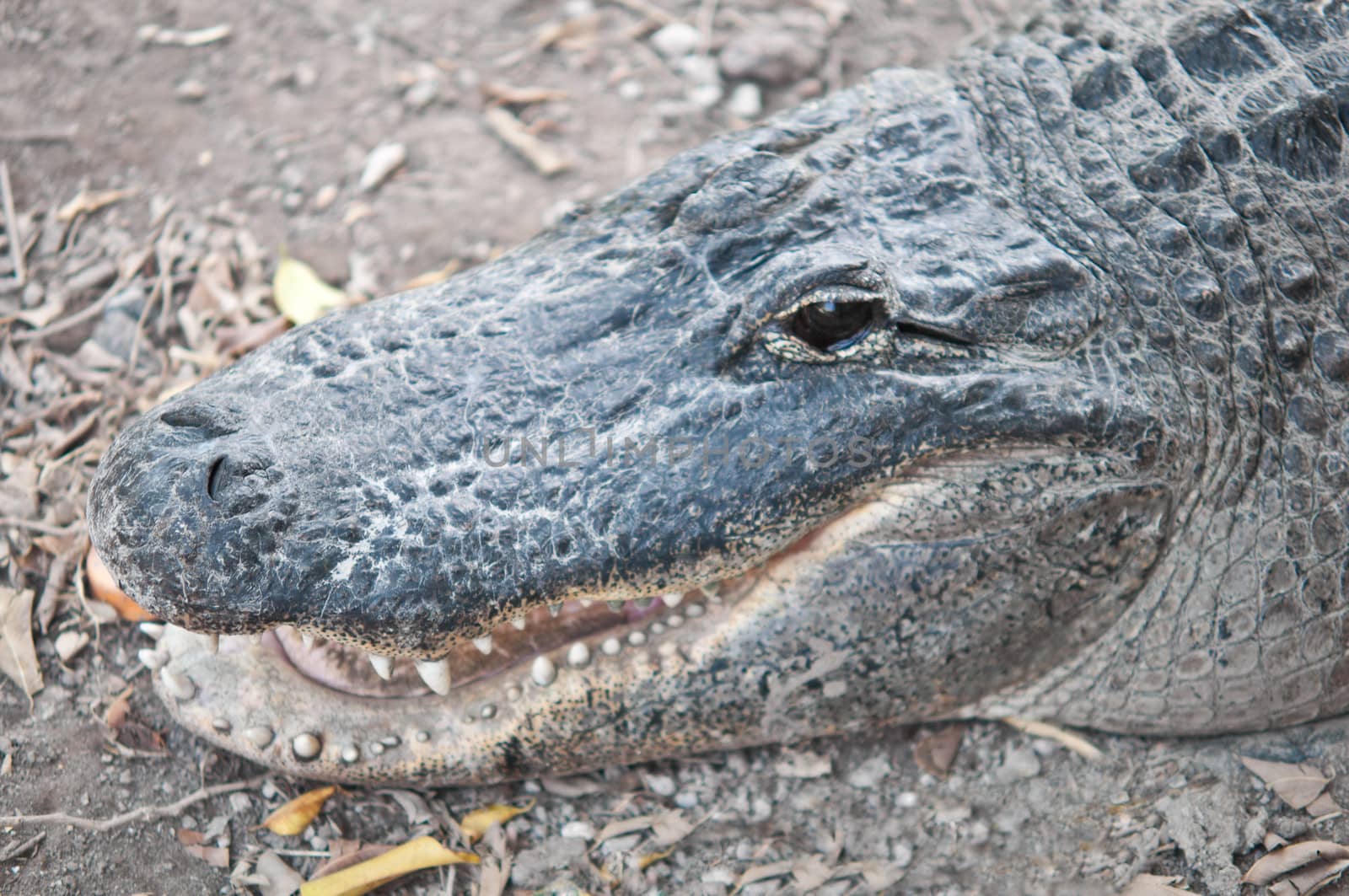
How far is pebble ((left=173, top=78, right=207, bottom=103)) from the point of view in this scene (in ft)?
14.9

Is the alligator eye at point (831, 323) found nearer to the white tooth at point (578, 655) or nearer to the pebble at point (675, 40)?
the white tooth at point (578, 655)

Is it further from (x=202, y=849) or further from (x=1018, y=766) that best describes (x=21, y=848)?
(x=1018, y=766)

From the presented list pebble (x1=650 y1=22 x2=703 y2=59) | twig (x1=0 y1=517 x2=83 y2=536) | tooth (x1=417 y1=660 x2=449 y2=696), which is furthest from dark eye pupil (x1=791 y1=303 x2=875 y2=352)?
pebble (x1=650 y1=22 x2=703 y2=59)

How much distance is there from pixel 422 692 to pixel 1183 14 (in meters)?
2.69

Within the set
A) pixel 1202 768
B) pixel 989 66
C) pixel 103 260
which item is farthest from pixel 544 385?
pixel 103 260

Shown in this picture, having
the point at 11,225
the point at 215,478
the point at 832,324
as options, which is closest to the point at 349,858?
the point at 215,478

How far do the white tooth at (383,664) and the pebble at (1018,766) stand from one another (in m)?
1.55

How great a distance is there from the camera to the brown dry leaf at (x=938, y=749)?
2.80 m

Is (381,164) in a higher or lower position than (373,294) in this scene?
higher

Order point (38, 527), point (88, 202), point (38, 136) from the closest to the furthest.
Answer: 1. point (38, 527)
2. point (88, 202)
3. point (38, 136)

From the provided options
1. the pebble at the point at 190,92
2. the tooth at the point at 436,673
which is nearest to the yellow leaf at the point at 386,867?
the tooth at the point at 436,673

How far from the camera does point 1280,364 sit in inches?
104

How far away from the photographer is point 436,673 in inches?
92.5

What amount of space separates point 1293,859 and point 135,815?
2.67 m
